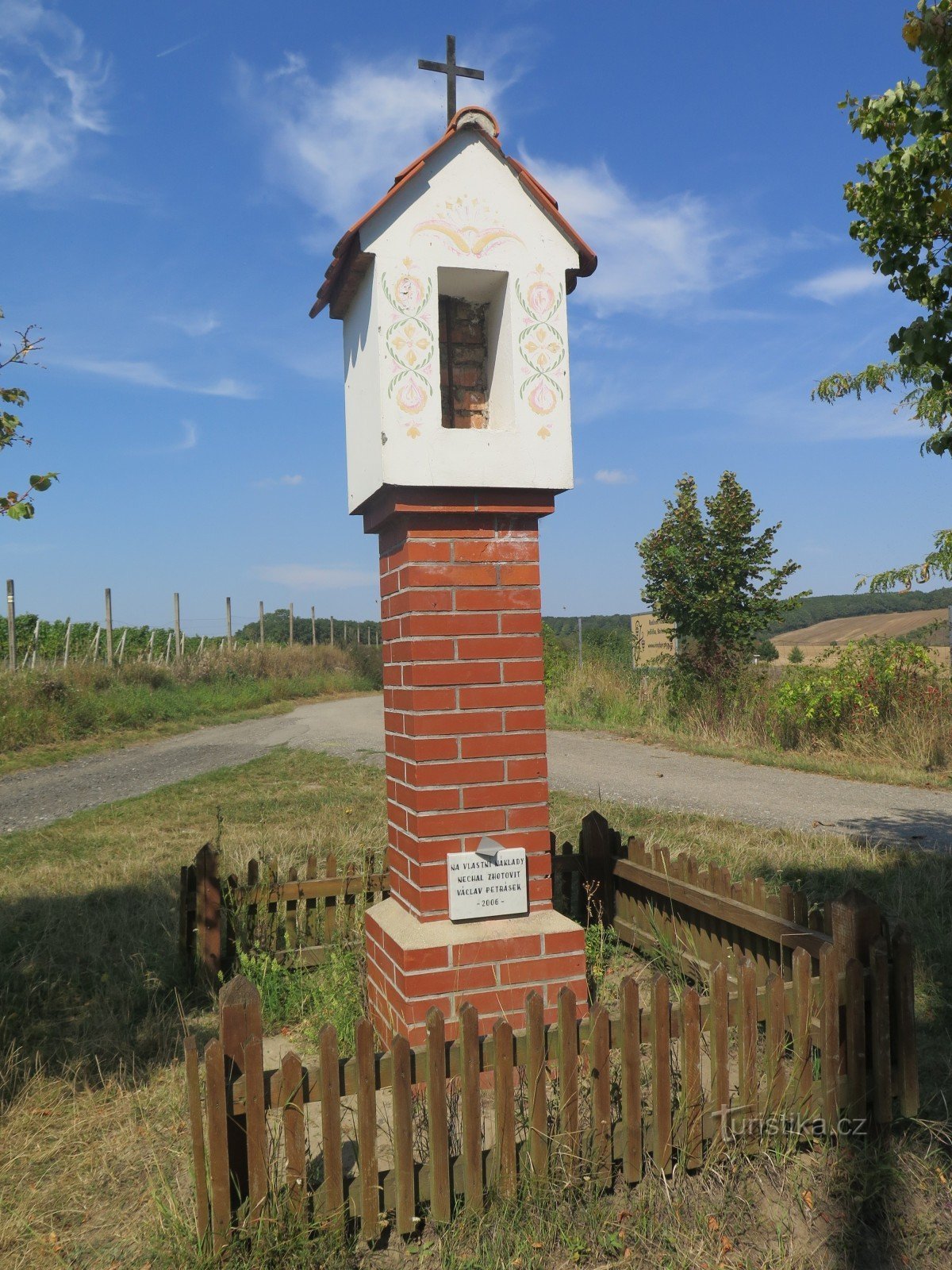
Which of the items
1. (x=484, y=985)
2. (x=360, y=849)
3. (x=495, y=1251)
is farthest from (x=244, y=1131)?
(x=360, y=849)

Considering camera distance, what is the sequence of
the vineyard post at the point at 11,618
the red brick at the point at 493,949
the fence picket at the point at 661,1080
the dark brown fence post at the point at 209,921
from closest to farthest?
the fence picket at the point at 661,1080 < the red brick at the point at 493,949 < the dark brown fence post at the point at 209,921 < the vineyard post at the point at 11,618

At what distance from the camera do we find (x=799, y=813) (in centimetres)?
831

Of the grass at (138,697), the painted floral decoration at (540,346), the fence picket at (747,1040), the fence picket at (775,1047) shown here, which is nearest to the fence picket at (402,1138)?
the fence picket at (747,1040)

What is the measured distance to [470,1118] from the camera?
260cm

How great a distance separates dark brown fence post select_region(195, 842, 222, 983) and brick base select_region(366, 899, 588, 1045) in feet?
4.26

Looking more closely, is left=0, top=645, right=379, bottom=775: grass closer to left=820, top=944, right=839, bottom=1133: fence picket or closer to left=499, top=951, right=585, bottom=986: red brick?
left=499, top=951, right=585, bottom=986: red brick

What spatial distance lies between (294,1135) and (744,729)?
12057 mm

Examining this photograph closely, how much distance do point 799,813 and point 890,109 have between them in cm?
587

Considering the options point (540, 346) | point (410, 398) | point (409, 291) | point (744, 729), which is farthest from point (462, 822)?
point (744, 729)

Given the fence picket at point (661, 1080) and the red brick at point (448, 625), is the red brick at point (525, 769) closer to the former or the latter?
the red brick at point (448, 625)

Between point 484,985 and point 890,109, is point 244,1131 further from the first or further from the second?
point 890,109

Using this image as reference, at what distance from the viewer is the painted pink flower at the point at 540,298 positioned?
137 inches

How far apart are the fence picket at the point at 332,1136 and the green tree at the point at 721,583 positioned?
12.9 metres

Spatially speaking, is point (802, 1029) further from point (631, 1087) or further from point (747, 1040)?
point (631, 1087)
